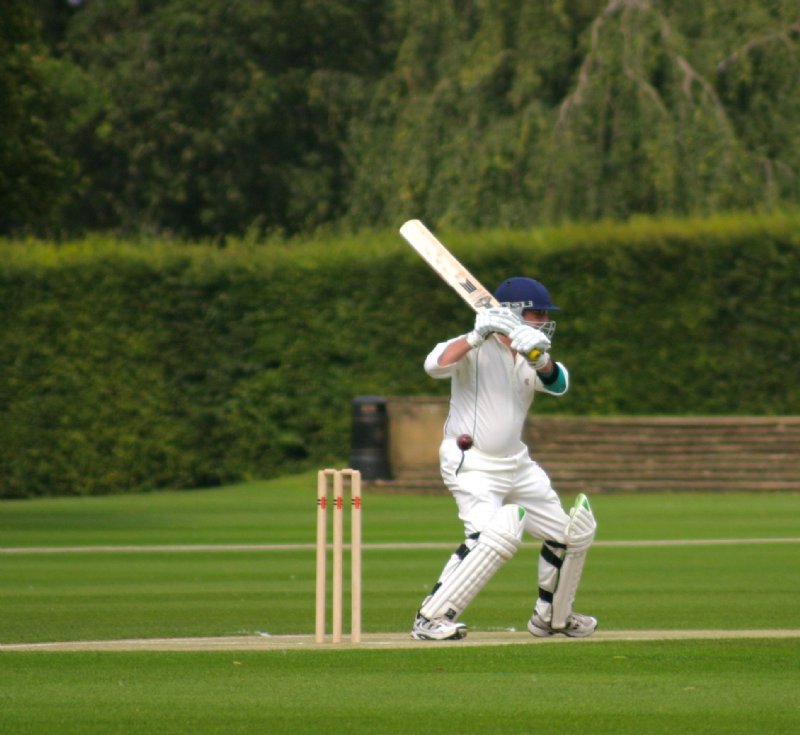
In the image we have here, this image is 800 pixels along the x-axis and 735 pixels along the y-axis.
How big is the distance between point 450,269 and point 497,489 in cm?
109

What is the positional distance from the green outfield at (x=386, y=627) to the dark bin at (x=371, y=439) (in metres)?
2.45

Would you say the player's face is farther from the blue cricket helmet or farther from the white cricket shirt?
the white cricket shirt

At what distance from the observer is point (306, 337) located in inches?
930

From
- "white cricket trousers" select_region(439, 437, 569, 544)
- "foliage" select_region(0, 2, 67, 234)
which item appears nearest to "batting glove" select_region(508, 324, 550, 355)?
"white cricket trousers" select_region(439, 437, 569, 544)

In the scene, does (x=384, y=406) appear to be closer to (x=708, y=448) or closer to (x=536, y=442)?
(x=536, y=442)

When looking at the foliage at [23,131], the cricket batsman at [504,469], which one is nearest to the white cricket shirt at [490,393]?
the cricket batsman at [504,469]

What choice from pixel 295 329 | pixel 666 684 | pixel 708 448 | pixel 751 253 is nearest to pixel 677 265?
pixel 751 253

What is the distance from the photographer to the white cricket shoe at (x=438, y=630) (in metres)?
8.30

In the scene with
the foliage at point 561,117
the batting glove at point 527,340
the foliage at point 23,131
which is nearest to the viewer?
the batting glove at point 527,340

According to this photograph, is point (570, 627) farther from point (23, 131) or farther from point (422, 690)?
point (23, 131)

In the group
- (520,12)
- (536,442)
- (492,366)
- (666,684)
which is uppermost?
(520,12)

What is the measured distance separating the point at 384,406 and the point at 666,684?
14750 millimetres

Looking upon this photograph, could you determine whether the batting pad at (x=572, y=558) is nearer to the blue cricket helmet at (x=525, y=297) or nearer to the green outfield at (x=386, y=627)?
the green outfield at (x=386, y=627)

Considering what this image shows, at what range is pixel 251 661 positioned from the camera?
25.3 feet
